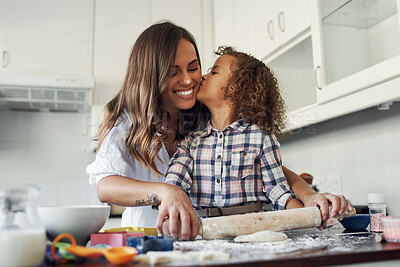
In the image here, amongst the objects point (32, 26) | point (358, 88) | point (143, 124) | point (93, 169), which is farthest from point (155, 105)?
point (32, 26)

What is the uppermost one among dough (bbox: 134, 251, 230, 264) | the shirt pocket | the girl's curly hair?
the girl's curly hair

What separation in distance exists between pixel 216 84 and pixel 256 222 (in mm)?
554

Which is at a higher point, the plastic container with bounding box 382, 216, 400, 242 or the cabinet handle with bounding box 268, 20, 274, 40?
the cabinet handle with bounding box 268, 20, 274, 40

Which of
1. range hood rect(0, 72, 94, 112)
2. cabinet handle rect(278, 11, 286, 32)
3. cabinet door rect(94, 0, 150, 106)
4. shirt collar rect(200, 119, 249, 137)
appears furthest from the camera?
cabinet door rect(94, 0, 150, 106)

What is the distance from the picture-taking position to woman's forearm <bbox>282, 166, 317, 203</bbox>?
3.51ft

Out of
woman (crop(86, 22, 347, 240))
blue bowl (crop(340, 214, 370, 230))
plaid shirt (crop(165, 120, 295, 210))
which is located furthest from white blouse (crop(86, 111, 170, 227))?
blue bowl (crop(340, 214, 370, 230))

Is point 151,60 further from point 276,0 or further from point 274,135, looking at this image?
point 276,0

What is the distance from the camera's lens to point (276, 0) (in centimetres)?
210

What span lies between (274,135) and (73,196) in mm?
2049

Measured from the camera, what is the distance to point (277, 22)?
2.06 m

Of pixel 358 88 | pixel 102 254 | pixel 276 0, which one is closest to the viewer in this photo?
pixel 102 254

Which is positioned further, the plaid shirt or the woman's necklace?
the woman's necklace

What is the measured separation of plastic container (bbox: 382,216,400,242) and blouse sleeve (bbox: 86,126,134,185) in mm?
695

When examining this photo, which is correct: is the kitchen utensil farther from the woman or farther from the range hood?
the range hood
